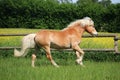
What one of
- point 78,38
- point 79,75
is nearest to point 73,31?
point 78,38

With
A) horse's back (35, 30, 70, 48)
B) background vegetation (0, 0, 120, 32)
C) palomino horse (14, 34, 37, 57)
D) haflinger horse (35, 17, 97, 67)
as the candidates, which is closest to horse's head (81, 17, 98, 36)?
haflinger horse (35, 17, 97, 67)

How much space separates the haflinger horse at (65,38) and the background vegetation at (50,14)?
25.4 metres

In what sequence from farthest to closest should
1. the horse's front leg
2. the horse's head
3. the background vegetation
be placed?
the background vegetation → the horse's head → the horse's front leg

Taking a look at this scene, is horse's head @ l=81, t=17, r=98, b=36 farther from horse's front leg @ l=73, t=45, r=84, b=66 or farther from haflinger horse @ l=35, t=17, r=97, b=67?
horse's front leg @ l=73, t=45, r=84, b=66

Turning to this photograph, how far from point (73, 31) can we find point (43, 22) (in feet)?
92.1

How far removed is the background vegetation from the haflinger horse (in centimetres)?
2542

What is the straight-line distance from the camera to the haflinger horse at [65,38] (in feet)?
40.5

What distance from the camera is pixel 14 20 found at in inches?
1639

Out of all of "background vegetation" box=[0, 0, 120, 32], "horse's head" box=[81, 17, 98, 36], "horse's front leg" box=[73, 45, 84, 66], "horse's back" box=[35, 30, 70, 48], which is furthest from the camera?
"background vegetation" box=[0, 0, 120, 32]

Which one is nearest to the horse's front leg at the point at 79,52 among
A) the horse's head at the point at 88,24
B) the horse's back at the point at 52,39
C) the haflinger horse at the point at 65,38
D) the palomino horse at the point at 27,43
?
the haflinger horse at the point at 65,38

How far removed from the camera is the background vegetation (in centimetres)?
3941

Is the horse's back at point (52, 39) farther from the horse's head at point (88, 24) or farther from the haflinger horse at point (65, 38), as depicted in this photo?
the horse's head at point (88, 24)

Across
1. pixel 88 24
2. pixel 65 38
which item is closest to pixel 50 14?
pixel 88 24

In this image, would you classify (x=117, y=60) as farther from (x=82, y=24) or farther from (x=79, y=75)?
(x=79, y=75)
